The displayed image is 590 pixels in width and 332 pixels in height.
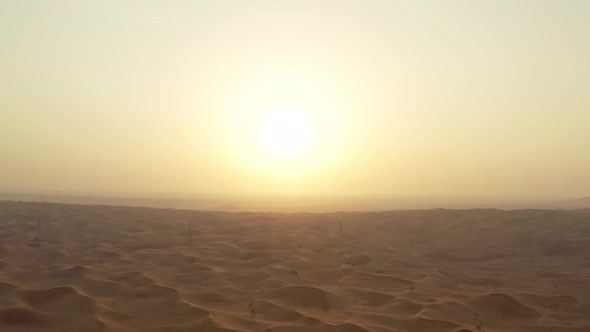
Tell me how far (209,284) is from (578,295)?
5.68 m

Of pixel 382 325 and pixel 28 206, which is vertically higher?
pixel 28 206

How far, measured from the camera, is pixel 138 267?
8.90m

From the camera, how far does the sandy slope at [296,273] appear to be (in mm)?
6086

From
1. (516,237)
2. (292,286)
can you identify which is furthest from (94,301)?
(516,237)

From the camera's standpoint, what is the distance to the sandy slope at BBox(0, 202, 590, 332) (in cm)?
609

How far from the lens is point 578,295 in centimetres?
743

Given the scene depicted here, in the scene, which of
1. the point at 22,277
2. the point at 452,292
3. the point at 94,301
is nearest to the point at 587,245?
the point at 452,292

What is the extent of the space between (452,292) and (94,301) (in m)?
5.32

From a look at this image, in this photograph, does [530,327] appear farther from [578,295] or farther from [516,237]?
[516,237]

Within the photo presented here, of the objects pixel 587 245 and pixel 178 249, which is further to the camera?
pixel 587 245

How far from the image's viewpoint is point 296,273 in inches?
344

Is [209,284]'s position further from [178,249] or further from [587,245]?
[587,245]

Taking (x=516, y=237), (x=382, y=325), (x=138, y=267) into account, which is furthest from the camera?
(x=516, y=237)

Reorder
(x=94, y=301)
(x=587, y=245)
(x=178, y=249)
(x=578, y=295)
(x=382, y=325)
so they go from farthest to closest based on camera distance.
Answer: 1. (x=587, y=245)
2. (x=178, y=249)
3. (x=578, y=295)
4. (x=94, y=301)
5. (x=382, y=325)
